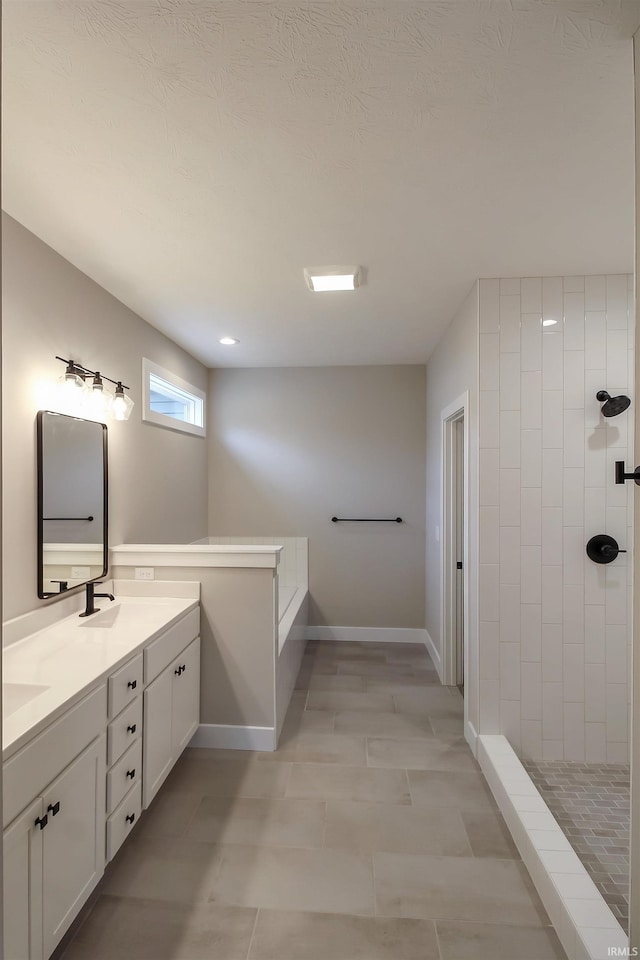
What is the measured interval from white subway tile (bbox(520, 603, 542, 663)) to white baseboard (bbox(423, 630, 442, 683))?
4.02ft

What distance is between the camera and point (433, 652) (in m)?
4.04

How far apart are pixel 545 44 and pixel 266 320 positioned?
7.06 feet

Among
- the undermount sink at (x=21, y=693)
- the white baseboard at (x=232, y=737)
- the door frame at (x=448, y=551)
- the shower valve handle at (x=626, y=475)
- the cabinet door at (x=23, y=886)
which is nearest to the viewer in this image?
the shower valve handle at (x=626, y=475)

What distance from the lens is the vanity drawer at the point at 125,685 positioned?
1808 mm

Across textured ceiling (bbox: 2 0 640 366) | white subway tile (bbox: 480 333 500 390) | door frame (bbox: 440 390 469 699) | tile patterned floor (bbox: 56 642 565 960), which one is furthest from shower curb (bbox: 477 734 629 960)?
textured ceiling (bbox: 2 0 640 366)

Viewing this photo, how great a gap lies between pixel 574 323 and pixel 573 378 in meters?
0.28

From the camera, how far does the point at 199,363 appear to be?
4352 mm

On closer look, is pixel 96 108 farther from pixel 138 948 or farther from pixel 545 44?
pixel 138 948

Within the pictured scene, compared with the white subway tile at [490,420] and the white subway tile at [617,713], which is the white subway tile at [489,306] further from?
the white subway tile at [617,713]

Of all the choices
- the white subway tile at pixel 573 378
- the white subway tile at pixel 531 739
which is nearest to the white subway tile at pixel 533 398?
the white subway tile at pixel 573 378

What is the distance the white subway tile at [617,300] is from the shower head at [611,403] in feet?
1.17

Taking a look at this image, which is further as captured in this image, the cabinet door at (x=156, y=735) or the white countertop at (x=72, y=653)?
the cabinet door at (x=156, y=735)

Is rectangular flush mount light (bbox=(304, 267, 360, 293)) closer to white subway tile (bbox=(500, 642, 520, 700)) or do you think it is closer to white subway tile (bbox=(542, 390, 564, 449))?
white subway tile (bbox=(542, 390, 564, 449))

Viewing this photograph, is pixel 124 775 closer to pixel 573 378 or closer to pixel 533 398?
pixel 533 398
